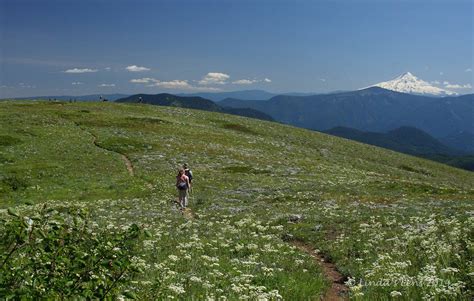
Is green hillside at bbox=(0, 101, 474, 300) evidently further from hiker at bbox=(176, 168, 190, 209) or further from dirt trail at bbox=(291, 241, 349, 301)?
hiker at bbox=(176, 168, 190, 209)

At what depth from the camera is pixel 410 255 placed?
15.5 metres

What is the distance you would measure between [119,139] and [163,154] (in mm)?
9968

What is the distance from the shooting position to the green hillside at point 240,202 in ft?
39.2

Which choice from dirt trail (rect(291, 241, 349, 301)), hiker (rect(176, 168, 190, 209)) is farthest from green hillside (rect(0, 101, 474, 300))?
hiker (rect(176, 168, 190, 209))

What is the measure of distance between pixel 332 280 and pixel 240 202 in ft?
75.3

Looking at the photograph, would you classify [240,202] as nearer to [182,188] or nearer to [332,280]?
[182,188]

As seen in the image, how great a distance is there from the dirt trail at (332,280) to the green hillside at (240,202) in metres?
0.30

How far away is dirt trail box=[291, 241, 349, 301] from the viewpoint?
1302 centimetres

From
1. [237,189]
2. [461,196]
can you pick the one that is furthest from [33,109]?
[461,196]

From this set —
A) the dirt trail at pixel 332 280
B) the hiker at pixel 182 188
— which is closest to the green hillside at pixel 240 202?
the dirt trail at pixel 332 280

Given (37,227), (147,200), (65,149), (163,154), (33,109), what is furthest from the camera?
(33,109)

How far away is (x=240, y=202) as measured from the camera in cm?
3784

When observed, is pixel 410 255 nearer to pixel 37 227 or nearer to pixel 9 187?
pixel 37 227

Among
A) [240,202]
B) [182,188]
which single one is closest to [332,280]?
[182,188]
